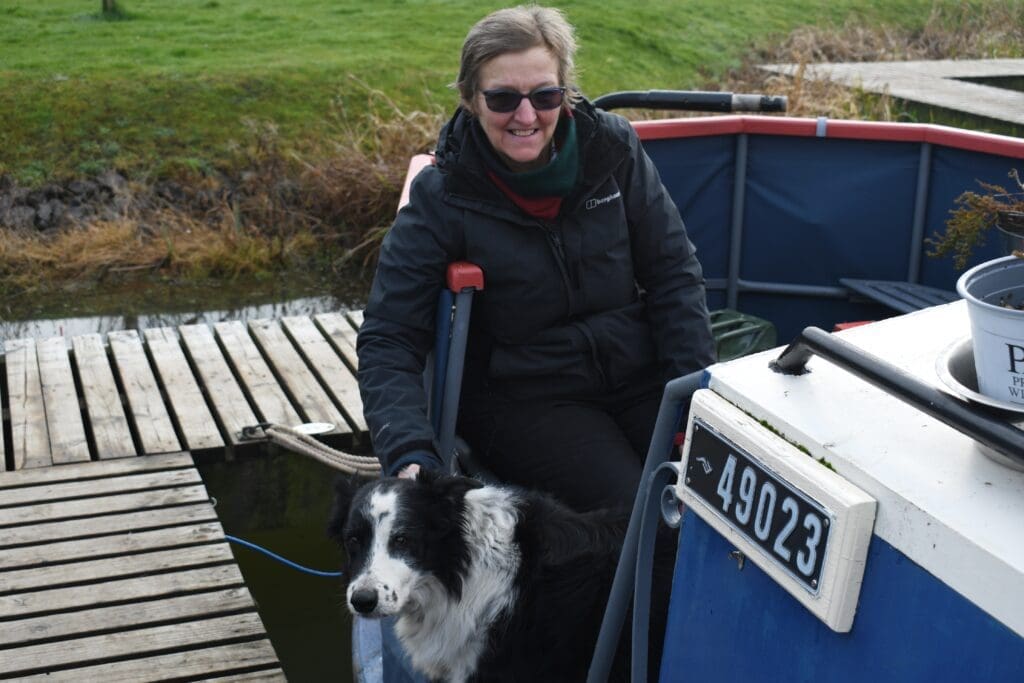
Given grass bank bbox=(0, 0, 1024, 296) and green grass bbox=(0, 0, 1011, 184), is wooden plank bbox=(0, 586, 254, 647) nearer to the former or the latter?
grass bank bbox=(0, 0, 1024, 296)

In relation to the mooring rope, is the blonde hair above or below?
above

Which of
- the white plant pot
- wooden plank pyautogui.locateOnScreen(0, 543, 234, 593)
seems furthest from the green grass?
the white plant pot

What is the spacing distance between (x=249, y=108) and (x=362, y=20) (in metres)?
2.89

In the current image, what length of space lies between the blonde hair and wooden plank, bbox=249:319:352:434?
2.29 metres

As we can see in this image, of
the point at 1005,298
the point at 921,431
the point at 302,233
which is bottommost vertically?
the point at 302,233

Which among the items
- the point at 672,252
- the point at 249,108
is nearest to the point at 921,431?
the point at 672,252

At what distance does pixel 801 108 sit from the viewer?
7551 millimetres

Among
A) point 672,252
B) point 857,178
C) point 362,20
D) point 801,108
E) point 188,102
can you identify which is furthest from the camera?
point 362,20

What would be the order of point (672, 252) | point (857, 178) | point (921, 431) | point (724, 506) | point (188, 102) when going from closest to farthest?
point (921, 431) → point (724, 506) → point (672, 252) → point (857, 178) → point (188, 102)

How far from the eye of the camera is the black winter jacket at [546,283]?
2811 millimetres

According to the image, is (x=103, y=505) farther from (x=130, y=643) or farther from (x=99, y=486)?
(x=130, y=643)

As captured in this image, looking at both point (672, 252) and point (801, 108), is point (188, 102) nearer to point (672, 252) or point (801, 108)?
point (801, 108)

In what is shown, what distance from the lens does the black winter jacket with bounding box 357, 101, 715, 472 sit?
9.22 ft

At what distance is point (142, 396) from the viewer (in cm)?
512
